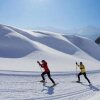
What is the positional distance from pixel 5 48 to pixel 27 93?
35291 millimetres

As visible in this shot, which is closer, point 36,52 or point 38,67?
point 38,67

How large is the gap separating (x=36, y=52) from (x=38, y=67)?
1704 cm

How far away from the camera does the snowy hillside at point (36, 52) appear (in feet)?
116

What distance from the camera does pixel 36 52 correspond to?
4819 centimetres

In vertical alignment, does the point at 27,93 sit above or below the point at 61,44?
below

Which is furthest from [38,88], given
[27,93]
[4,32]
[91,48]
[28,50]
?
[91,48]

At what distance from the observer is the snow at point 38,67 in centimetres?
1509

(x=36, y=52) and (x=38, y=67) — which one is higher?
(x=36, y=52)

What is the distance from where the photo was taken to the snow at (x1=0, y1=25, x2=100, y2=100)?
15.1m

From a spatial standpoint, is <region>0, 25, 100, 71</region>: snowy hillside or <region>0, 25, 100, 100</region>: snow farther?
<region>0, 25, 100, 71</region>: snowy hillside

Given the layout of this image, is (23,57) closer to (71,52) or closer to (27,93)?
(71,52)

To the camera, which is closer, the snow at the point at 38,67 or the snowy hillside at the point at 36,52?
the snow at the point at 38,67

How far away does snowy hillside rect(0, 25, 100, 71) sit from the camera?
35.5 metres

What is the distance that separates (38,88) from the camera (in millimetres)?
16266
